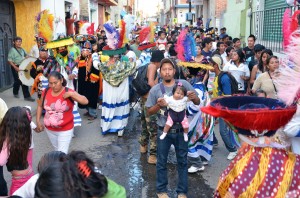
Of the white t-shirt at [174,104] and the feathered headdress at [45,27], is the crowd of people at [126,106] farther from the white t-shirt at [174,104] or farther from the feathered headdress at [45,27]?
the feathered headdress at [45,27]

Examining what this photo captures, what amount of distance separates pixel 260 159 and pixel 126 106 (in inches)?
189

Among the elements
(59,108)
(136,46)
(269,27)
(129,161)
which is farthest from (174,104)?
(269,27)

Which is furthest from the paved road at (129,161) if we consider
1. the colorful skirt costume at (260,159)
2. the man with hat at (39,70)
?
the colorful skirt costume at (260,159)

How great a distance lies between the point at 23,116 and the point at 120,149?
3.07m

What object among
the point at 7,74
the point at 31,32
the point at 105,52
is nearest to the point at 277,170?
the point at 105,52

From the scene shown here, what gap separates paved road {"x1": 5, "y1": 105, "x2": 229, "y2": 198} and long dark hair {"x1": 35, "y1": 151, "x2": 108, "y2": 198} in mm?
2134

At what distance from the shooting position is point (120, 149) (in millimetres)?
6762

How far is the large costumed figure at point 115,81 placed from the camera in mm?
7227

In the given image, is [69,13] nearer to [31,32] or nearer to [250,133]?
[31,32]

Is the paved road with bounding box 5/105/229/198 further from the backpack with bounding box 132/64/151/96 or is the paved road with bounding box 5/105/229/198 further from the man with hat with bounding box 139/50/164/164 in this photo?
the backpack with bounding box 132/64/151/96

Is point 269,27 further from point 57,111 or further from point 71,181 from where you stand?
point 71,181

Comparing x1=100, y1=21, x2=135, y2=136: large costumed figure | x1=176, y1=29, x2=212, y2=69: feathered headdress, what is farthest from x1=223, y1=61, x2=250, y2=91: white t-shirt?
x1=100, y1=21, x2=135, y2=136: large costumed figure

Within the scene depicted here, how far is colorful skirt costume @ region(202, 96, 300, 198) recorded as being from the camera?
288cm

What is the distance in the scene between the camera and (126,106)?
757 cm
